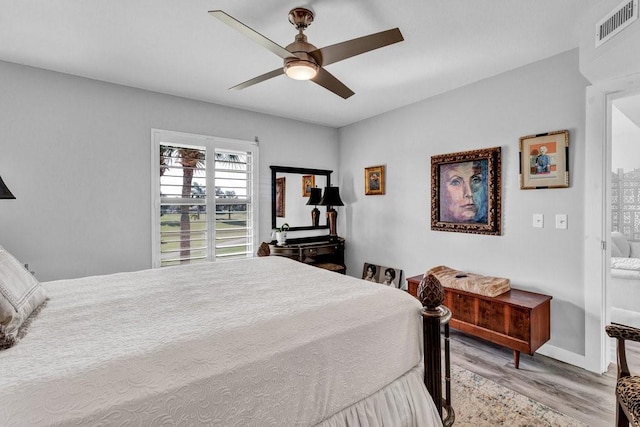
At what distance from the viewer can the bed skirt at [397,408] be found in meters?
1.34

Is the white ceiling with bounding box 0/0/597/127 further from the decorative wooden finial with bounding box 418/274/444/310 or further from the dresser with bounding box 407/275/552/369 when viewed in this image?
the dresser with bounding box 407/275/552/369

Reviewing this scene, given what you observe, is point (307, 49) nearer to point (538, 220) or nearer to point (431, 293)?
point (431, 293)

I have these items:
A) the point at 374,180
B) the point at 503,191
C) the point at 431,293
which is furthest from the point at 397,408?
the point at 374,180

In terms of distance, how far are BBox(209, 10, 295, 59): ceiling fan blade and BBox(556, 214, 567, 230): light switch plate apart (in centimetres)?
255

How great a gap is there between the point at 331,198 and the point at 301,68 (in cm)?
273

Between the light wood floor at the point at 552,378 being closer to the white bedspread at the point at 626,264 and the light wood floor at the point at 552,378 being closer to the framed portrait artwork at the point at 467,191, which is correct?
the white bedspread at the point at 626,264

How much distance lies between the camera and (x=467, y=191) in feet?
10.7

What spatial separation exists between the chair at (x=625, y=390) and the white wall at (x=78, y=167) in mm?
3827

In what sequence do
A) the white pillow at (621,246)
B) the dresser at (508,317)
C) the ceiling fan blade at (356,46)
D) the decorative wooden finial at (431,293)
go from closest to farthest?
the decorative wooden finial at (431,293) < the ceiling fan blade at (356,46) < the dresser at (508,317) < the white pillow at (621,246)

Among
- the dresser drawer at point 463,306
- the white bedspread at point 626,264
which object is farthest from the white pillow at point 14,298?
the white bedspread at point 626,264

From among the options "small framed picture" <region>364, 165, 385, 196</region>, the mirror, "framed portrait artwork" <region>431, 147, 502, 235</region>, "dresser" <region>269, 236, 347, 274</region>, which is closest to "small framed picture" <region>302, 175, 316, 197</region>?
the mirror

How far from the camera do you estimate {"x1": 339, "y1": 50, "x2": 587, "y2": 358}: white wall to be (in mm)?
2566

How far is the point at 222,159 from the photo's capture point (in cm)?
387

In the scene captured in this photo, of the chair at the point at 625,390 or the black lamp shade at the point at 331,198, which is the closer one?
the chair at the point at 625,390
